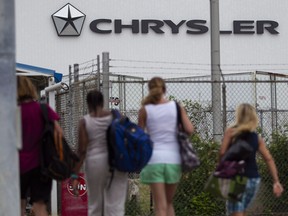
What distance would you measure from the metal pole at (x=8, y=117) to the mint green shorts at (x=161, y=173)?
1.93 meters

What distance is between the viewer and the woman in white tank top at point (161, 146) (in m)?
8.77

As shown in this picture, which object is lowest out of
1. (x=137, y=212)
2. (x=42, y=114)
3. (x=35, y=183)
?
(x=137, y=212)

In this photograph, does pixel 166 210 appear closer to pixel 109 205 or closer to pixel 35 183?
pixel 109 205

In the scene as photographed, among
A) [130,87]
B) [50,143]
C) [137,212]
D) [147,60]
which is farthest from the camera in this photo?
[147,60]

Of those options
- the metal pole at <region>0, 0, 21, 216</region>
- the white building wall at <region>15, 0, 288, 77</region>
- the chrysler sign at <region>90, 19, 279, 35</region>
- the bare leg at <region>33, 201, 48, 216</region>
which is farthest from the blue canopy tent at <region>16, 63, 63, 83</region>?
the chrysler sign at <region>90, 19, 279, 35</region>

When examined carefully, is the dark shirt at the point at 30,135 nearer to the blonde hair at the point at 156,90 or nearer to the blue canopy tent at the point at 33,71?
the blonde hair at the point at 156,90

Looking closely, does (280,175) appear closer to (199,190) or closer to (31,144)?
(199,190)

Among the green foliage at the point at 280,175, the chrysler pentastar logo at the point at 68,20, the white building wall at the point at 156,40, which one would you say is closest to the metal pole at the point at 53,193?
the green foliage at the point at 280,175

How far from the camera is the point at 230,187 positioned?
8633mm

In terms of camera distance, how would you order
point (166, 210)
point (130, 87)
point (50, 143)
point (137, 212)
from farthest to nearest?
point (130, 87) < point (137, 212) < point (166, 210) < point (50, 143)

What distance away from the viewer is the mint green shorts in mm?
8750

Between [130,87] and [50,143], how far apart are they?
942 centimetres

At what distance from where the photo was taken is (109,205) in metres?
8.64

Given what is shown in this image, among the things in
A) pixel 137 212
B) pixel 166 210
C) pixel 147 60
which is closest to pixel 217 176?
pixel 166 210
